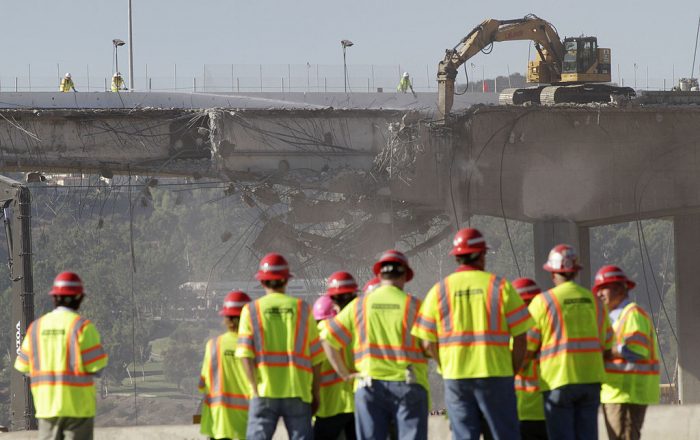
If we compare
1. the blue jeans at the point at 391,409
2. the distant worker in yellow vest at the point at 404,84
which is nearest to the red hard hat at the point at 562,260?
the blue jeans at the point at 391,409

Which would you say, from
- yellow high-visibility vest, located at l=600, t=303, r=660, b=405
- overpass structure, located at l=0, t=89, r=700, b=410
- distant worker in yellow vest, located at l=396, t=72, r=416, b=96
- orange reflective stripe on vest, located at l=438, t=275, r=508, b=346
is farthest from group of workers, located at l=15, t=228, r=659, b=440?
distant worker in yellow vest, located at l=396, t=72, r=416, b=96

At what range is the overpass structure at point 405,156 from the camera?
36.2m

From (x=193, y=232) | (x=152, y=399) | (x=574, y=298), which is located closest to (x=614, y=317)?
(x=574, y=298)

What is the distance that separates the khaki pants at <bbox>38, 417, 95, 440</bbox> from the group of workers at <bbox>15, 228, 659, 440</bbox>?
0.04 feet

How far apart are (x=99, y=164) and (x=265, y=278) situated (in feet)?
85.8

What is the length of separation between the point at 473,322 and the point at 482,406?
26.4 inches

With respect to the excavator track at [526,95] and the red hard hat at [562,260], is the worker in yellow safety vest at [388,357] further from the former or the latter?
the excavator track at [526,95]

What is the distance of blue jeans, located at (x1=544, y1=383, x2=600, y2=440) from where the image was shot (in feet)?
37.4

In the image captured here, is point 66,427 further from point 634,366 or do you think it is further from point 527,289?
point 634,366

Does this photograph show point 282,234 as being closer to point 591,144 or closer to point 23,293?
point 591,144

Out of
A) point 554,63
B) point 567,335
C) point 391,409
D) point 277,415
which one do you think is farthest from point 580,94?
point 277,415

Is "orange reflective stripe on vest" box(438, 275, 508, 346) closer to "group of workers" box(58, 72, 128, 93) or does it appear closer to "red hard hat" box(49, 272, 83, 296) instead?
"red hard hat" box(49, 272, 83, 296)

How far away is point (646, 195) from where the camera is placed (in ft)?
126

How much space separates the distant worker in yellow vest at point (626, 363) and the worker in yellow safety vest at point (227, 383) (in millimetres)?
3080
